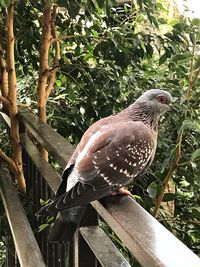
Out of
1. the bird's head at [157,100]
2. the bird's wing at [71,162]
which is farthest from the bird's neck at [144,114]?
the bird's wing at [71,162]

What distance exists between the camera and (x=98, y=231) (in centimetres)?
135

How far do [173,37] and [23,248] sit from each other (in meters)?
1.08

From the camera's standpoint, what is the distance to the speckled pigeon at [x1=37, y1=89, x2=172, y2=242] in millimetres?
1310

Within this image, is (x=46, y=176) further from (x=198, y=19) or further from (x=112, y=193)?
(x=198, y=19)

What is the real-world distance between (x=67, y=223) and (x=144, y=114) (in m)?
0.55

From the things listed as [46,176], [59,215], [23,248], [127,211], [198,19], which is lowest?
[23,248]

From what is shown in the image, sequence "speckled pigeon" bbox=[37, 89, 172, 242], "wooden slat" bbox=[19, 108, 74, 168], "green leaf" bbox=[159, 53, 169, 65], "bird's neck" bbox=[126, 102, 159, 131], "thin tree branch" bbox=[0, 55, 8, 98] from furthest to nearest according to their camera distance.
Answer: "thin tree branch" bbox=[0, 55, 8, 98], "green leaf" bbox=[159, 53, 169, 65], "bird's neck" bbox=[126, 102, 159, 131], "wooden slat" bbox=[19, 108, 74, 168], "speckled pigeon" bbox=[37, 89, 172, 242]

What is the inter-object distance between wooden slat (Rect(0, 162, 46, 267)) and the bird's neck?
0.57 m

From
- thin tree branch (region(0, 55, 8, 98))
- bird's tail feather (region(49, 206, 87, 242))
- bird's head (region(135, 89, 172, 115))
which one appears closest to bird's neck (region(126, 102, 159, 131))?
bird's head (region(135, 89, 172, 115))

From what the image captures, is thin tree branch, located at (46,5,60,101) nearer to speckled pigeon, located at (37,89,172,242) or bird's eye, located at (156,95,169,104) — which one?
bird's eye, located at (156,95,169,104)

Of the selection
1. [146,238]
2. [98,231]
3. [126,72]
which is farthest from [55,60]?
[146,238]

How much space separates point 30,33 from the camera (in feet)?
7.91

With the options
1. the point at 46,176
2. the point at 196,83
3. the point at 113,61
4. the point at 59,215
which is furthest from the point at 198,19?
the point at 59,215

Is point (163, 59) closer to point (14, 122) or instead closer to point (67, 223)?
point (14, 122)
